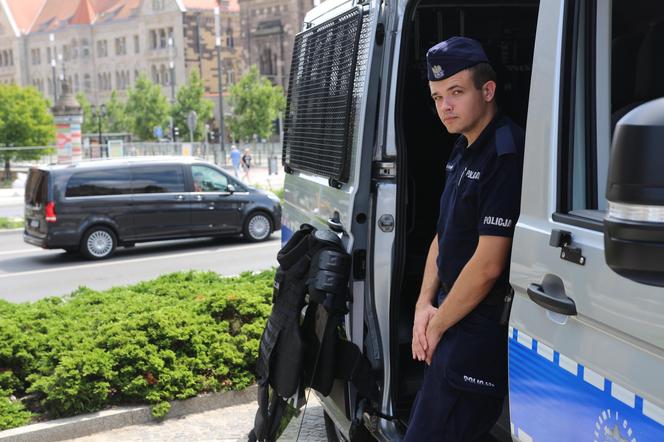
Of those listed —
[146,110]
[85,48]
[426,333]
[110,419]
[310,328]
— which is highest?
[85,48]

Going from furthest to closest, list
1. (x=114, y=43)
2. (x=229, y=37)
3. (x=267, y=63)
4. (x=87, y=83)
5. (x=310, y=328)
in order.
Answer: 1. (x=87, y=83)
2. (x=114, y=43)
3. (x=229, y=37)
4. (x=267, y=63)
5. (x=310, y=328)

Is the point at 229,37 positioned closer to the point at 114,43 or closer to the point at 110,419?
the point at 114,43

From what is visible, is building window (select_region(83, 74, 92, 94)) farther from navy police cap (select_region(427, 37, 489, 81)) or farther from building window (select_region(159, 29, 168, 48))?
navy police cap (select_region(427, 37, 489, 81))

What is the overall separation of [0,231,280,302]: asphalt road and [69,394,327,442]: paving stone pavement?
7.29 m

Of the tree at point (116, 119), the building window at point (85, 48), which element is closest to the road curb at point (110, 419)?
the tree at point (116, 119)

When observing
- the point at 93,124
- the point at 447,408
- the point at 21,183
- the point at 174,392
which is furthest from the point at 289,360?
the point at 93,124

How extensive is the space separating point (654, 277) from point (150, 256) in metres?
15.1

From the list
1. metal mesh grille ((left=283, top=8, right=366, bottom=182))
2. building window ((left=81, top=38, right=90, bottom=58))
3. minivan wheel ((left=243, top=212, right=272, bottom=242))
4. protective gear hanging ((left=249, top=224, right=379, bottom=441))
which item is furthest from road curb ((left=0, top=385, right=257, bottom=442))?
building window ((left=81, top=38, right=90, bottom=58))

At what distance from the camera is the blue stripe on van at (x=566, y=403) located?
75.4 inches

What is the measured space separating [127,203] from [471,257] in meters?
13.7

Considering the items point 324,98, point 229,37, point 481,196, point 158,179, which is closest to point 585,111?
point 481,196

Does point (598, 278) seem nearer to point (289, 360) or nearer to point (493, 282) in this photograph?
point (493, 282)

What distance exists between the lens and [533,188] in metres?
2.46

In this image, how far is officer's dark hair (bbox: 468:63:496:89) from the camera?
2820 millimetres
